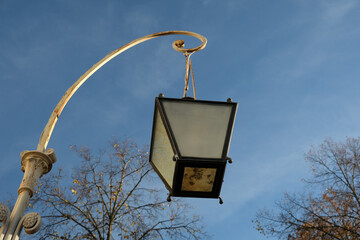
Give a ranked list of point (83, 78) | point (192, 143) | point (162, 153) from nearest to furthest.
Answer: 1. point (192, 143)
2. point (162, 153)
3. point (83, 78)

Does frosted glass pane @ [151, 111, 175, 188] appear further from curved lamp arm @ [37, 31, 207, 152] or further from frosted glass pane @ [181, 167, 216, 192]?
curved lamp arm @ [37, 31, 207, 152]

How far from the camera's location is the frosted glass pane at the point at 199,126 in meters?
3.16

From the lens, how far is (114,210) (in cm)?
1234

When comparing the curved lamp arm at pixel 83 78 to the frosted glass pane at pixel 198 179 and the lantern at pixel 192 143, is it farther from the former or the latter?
the frosted glass pane at pixel 198 179

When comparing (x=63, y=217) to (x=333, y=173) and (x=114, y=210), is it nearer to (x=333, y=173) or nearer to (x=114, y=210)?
(x=114, y=210)

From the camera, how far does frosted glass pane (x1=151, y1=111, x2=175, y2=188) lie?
10.8 feet

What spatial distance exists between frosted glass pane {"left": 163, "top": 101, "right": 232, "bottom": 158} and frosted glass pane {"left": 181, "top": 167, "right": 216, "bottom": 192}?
0.38 feet

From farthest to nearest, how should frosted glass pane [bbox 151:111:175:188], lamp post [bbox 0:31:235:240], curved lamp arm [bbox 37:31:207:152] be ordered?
curved lamp arm [bbox 37:31:207:152]
frosted glass pane [bbox 151:111:175:188]
lamp post [bbox 0:31:235:240]

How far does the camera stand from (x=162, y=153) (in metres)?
3.48

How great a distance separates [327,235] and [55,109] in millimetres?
11351

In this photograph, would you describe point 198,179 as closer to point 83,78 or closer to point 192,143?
point 192,143

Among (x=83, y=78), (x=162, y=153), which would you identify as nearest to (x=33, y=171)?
(x=162, y=153)

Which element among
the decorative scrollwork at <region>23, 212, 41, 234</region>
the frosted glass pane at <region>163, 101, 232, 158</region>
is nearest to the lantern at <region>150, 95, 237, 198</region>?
the frosted glass pane at <region>163, 101, 232, 158</region>

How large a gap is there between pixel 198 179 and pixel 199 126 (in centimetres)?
42
